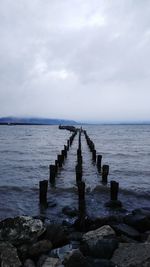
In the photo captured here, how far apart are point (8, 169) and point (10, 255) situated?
54.4 ft

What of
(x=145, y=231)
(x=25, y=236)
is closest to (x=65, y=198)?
(x=145, y=231)

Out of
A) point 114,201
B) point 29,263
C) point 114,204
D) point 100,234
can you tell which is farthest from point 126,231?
point 114,201

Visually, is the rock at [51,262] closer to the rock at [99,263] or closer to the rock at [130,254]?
the rock at [99,263]

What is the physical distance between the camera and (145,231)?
889 centimetres

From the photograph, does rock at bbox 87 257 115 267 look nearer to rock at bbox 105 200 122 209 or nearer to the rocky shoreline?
the rocky shoreline

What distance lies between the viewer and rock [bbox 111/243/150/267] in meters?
6.32

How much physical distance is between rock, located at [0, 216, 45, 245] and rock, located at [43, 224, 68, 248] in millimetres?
182

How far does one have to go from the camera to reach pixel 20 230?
7.52 meters

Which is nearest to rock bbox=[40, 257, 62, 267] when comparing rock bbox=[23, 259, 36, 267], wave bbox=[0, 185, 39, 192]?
rock bbox=[23, 259, 36, 267]

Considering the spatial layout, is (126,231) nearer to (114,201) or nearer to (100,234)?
(100,234)

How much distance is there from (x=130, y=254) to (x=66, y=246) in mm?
1676

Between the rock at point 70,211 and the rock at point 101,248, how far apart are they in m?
3.93

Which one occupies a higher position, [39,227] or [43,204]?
[39,227]

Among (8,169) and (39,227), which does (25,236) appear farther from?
(8,169)
